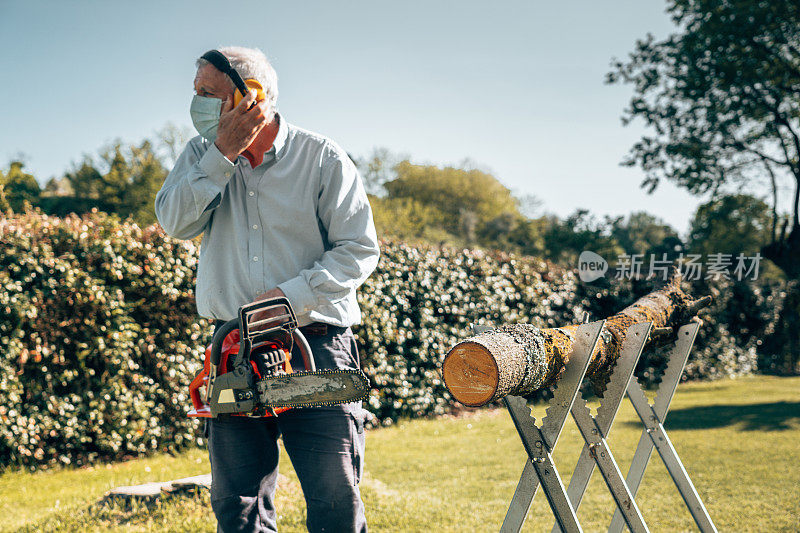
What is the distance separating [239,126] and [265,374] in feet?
2.66

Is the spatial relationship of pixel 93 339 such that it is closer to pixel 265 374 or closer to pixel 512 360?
pixel 265 374

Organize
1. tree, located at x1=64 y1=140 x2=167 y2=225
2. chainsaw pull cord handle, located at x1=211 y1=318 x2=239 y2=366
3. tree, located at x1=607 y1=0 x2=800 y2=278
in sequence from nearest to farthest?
chainsaw pull cord handle, located at x1=211 y1=318 x2=239 y2=366
tree, located at x1=607 y1=0 x2=800 y2=278
tree, located at x1=64 y1=140 x2=167 y2=225

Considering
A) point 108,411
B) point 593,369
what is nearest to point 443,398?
point 108,411

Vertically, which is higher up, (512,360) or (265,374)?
(512,360)

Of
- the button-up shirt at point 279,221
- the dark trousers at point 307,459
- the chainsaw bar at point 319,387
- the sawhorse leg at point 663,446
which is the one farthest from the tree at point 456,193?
the chainsaw bar at point 319,387

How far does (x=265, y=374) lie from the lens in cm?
181

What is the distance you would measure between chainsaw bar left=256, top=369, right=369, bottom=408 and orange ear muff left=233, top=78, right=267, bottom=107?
37.0 inches

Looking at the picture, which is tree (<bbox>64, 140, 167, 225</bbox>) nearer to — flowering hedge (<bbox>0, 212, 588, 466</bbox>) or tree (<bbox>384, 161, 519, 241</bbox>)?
tree (<bbox>384, 161, 519, 241</bbox>)

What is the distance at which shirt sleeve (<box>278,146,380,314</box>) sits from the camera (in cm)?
202

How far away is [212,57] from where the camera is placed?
6.77ft

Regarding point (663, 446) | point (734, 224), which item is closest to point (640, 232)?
point (734, 224)

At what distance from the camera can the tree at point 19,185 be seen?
30.5 meters

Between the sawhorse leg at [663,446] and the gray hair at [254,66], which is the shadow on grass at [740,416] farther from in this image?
the gray hair at [254,66]

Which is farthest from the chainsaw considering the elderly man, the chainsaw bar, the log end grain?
the log end grain
